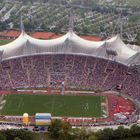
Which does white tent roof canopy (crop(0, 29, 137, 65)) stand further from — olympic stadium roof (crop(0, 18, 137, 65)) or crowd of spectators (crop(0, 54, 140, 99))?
crowd of spectators (crop(0, 54, 140, 99))

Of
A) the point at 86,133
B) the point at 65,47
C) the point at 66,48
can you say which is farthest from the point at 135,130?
the point at 65,47

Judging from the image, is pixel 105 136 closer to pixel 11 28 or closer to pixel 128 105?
pixel 128 105

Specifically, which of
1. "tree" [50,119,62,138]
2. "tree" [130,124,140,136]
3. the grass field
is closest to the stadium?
the grass field

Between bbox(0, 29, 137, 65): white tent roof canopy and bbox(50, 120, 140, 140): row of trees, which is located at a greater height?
bbox(0, 29, 137, 65): white tent roof canopy

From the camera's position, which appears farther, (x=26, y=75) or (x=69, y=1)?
(x=69, y=1)

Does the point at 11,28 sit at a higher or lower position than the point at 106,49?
lower

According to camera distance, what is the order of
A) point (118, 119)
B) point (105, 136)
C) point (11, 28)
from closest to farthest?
Result: point (105, 136) < point (118, 119) < point (11, 28)

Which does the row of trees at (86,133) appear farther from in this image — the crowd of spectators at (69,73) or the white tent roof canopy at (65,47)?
the white tent roof canopy at (65,47)

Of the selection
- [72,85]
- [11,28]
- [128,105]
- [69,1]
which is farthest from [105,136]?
[69,1]
